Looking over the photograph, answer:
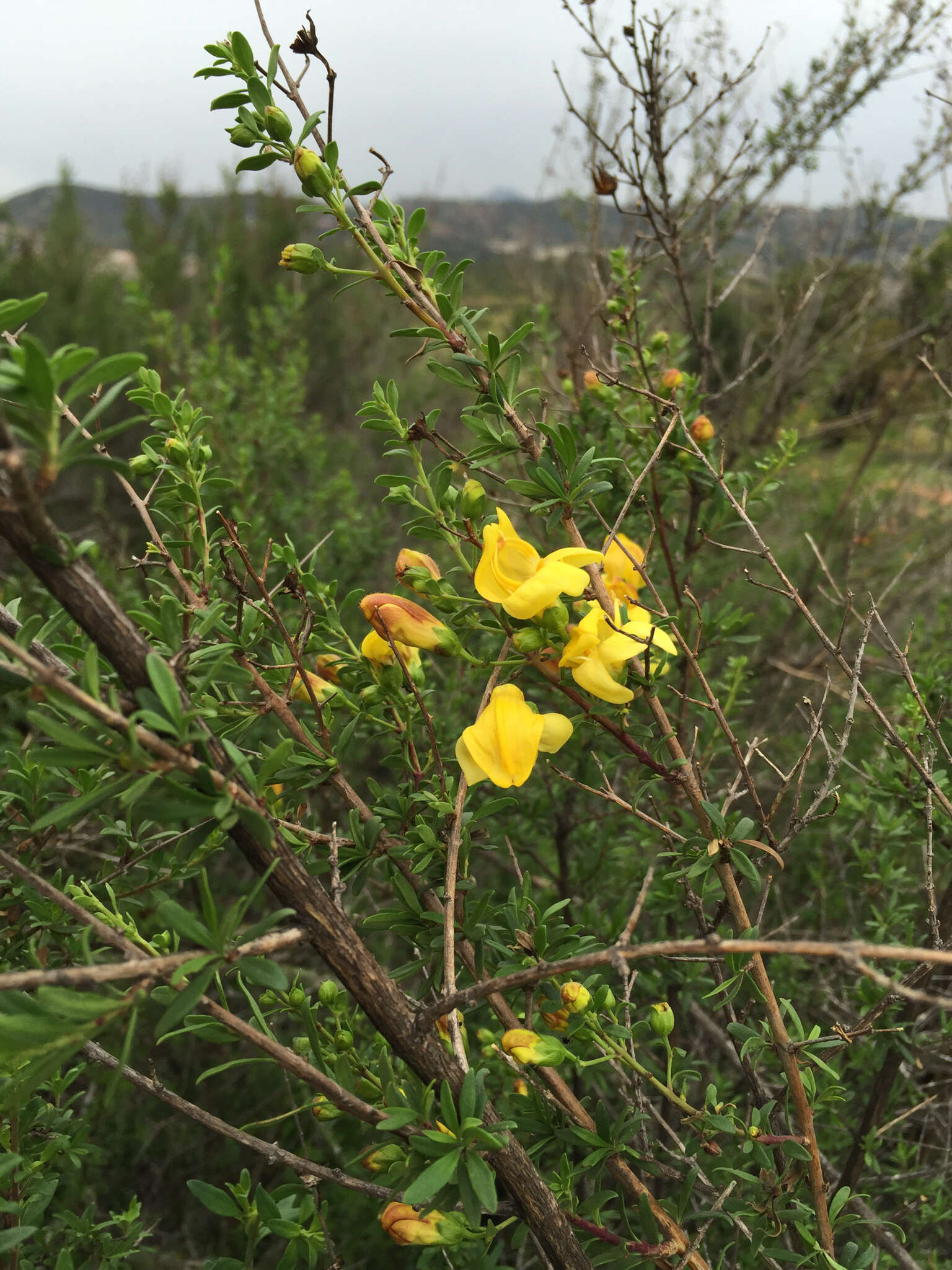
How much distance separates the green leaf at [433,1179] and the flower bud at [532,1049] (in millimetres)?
119

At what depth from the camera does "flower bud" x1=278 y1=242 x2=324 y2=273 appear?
92cm

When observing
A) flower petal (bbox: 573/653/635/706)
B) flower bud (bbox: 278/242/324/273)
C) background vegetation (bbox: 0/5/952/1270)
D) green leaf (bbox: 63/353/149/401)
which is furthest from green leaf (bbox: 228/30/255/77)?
flower petal (bbox: 573/653/635/706)

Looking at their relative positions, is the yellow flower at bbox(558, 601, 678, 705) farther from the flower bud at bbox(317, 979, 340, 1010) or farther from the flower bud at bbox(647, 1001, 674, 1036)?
the flower bud at bbox(317, 979, 340, 1010)

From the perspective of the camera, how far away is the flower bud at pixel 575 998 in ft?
2.68

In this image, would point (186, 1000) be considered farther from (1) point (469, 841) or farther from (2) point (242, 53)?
(2) point (242, 53)

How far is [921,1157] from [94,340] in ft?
24.4

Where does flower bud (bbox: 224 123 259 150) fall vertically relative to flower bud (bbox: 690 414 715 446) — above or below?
above

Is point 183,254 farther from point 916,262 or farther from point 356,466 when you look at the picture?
point 916,262

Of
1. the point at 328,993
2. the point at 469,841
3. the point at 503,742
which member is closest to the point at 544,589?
the point at 503,742

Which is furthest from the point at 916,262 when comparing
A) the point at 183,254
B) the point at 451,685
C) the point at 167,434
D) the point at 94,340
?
the point at 183,254

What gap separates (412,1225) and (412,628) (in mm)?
561

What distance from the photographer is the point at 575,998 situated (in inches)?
32.2

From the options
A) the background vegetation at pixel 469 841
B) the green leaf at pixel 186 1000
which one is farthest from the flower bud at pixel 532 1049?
the green leaf at pixel 186 1000

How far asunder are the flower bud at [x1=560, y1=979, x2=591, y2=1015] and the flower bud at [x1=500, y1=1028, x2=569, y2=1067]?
0.05 metres
